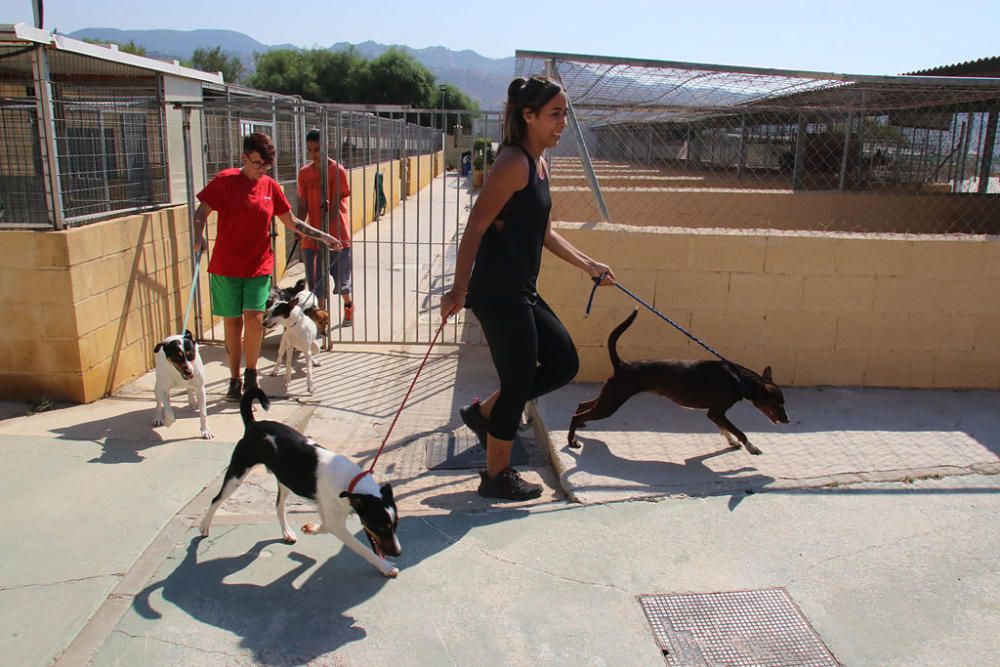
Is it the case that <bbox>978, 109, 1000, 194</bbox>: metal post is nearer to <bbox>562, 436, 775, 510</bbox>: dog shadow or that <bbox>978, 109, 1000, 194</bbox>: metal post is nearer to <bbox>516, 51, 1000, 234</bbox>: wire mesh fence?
<bbox>516, 51, 1000, 234</bbox>: wire mesh fence

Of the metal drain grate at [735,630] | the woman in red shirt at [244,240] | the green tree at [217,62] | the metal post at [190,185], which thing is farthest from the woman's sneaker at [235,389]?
the green tree at [217,62]

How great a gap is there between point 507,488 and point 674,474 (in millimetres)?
937

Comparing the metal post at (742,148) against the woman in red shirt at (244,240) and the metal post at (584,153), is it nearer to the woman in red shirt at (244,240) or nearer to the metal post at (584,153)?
the metal post at (584,153)

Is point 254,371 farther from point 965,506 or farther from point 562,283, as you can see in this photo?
point 965,506

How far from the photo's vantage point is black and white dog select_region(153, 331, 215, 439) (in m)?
4.59

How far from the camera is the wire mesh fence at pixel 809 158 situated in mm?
6660

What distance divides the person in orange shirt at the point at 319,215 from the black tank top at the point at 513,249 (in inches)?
147

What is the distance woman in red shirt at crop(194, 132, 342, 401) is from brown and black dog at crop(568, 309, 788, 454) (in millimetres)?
2309

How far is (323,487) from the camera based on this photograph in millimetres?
3107

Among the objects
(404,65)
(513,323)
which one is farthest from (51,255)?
(404,65)

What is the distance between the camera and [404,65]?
237 feet

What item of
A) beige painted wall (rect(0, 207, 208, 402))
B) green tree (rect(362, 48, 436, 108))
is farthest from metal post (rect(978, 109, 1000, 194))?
green tree (rect(362, 48, 436, 108))

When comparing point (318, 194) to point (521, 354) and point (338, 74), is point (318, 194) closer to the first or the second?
point (521, 354)

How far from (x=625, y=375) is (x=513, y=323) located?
105cm
